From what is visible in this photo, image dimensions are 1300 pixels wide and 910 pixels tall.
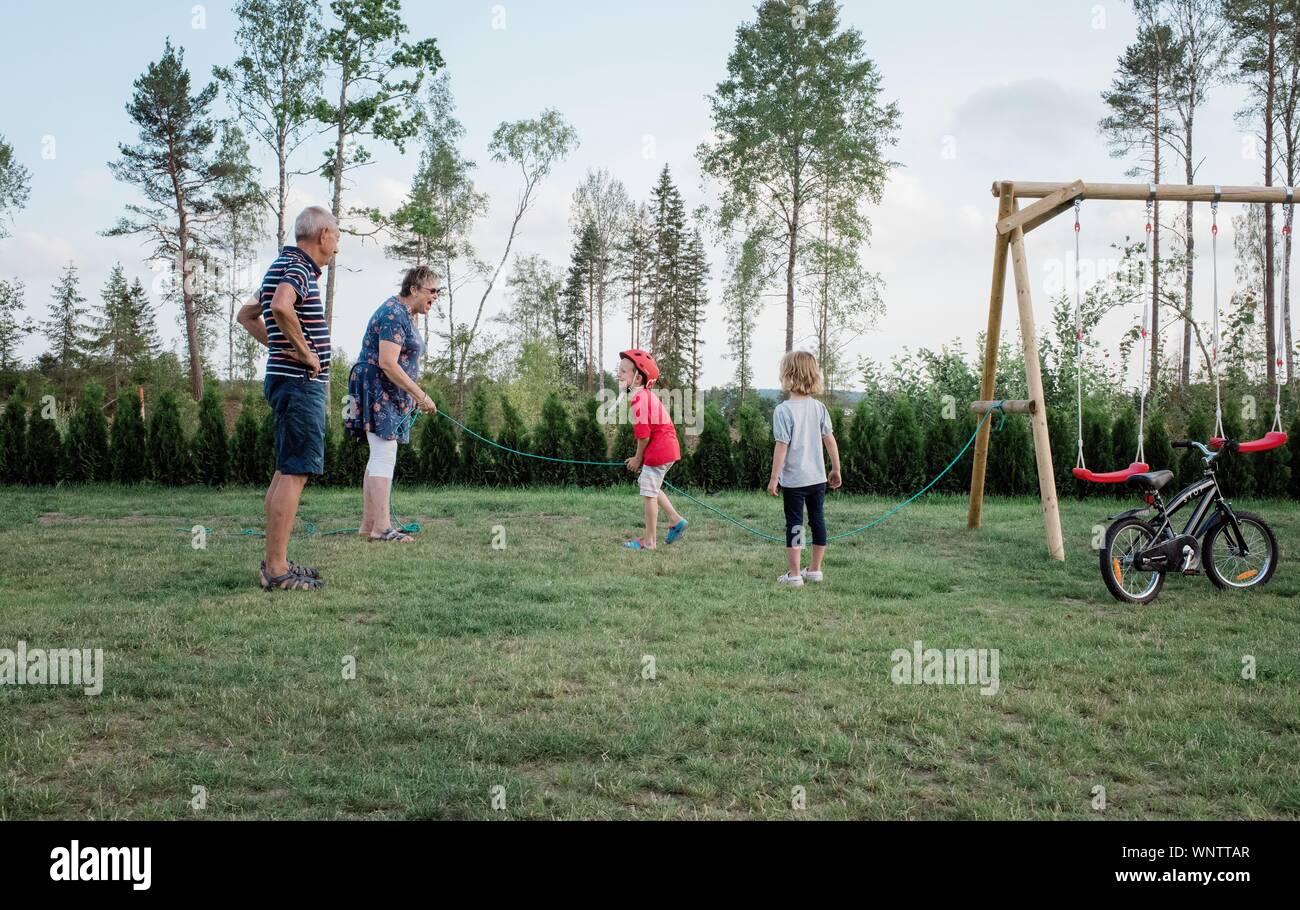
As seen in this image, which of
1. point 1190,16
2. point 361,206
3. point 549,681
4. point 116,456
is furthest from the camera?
point 1190,16

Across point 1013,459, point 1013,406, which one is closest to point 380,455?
point 1013,406

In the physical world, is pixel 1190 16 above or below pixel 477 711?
above

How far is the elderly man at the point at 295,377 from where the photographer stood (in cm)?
566

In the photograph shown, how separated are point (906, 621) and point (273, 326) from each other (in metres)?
4.30

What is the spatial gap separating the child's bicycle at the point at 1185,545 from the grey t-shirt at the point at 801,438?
194 centimetres

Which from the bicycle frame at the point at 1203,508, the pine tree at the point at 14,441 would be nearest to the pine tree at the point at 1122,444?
the bicycle frame at the point at 1203,508

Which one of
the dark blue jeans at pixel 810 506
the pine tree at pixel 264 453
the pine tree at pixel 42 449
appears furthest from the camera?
the pine tree at pixel 42 449

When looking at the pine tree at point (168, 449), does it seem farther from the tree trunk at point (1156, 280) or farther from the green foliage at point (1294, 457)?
the green foliage at point (1294, 457)

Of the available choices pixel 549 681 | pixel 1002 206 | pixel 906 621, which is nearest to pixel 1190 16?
pixel 1002 206

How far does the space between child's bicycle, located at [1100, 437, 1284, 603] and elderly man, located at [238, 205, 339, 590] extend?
512cm

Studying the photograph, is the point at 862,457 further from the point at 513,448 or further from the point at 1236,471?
the point at 513,448

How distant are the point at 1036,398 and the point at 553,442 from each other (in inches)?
289

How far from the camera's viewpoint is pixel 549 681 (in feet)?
13.4
